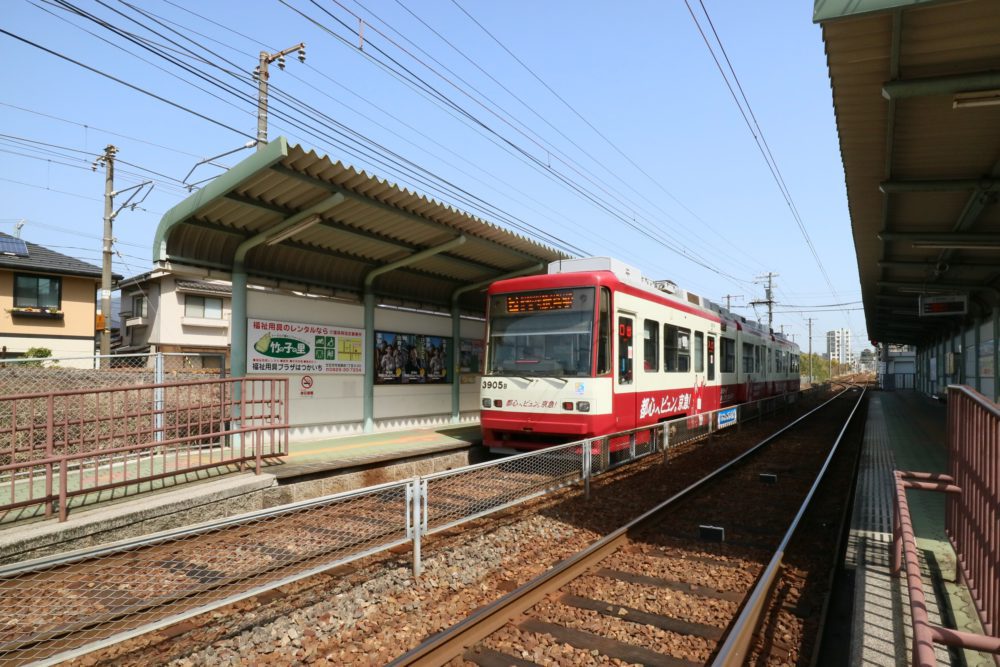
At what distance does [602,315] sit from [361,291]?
565cm

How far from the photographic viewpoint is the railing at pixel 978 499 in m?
3.33

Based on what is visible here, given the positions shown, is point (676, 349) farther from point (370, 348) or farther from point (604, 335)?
point (370, 348)

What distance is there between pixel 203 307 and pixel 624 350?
29.0 metres

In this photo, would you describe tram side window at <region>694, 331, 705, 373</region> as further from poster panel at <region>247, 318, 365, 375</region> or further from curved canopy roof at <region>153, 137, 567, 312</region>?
poster panel at <region>247, 318, 365, 375</region>

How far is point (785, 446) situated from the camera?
46.2ft

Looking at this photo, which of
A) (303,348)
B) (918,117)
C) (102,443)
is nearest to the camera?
(918,117)

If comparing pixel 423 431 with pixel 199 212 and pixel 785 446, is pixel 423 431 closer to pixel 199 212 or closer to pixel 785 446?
pixel 199 212

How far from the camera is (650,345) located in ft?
36.1

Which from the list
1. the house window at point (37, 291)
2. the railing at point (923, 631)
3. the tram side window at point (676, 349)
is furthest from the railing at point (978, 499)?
the house window at point (37, 291)

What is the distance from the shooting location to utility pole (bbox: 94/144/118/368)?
19.4 meters

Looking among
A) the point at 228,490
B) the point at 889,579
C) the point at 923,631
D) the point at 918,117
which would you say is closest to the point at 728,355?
the point at 918,117

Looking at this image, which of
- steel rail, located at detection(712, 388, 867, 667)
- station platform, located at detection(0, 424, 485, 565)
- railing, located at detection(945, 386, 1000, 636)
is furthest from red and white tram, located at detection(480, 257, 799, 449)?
railing, located at detection(945, 386, 1000, 636)

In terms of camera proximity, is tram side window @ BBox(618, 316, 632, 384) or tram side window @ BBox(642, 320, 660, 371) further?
tram side window @ BBox(642, 320, 660, 371)

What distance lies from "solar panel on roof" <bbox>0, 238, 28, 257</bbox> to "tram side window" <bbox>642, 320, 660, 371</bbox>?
26.8 m
